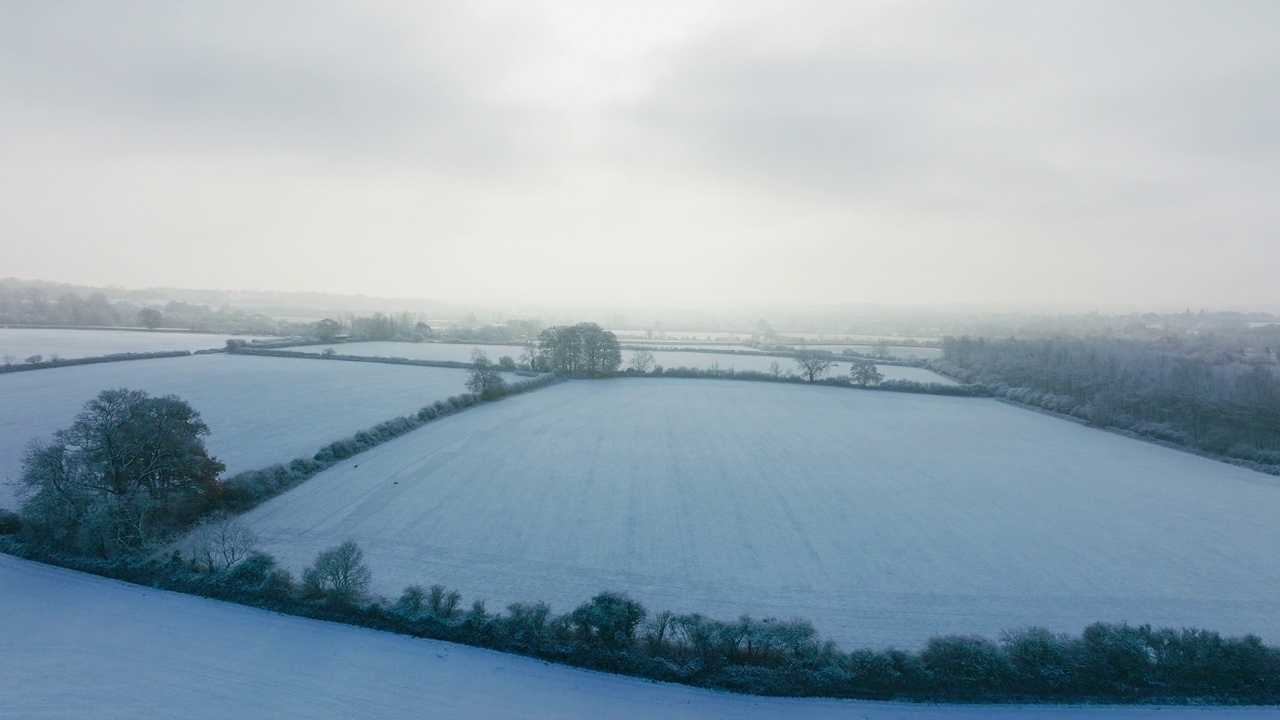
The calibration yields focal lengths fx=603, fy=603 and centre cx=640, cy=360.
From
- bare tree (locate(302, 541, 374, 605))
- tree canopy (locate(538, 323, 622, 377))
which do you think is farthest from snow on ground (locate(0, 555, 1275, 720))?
tree canopy (locate(538, 323, 622, 377))

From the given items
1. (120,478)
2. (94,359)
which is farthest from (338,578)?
(94,359)

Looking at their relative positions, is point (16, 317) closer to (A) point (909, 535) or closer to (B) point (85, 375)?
(B) point (85, 375)

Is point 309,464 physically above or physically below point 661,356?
below

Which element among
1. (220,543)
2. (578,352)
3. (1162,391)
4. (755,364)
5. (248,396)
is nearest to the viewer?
(220,543)

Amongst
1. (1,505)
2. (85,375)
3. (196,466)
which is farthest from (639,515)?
(85,375)

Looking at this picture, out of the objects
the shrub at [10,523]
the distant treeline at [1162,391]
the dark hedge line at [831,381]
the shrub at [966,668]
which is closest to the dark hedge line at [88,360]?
the shrub at [10,523]

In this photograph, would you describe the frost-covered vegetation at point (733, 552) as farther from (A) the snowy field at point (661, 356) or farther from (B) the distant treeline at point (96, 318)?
(B) the distant treeline at point (96, 318)

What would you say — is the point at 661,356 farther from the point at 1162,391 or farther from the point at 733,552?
the point at 733,552
